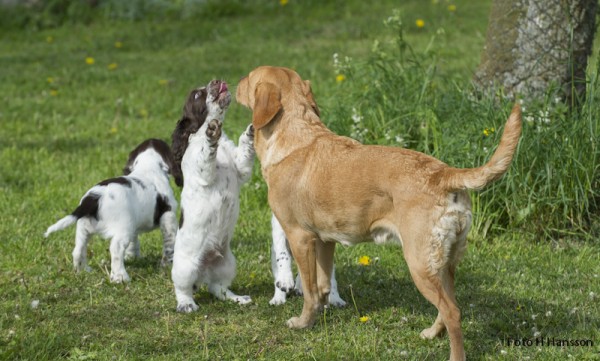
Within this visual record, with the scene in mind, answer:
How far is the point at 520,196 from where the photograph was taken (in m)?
7.24

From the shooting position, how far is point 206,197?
609 cm

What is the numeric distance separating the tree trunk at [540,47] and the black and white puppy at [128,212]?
2.86 metres

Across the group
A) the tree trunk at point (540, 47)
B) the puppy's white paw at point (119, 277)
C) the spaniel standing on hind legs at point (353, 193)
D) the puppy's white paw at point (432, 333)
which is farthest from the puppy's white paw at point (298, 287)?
the tree trunk at point (540, 47)

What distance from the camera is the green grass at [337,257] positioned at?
554cm

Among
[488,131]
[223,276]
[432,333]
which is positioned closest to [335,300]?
[223,276]

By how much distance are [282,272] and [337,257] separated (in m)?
1.08

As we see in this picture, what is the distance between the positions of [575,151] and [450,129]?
1024mm

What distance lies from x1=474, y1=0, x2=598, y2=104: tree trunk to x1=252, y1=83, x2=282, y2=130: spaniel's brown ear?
2.80 meters

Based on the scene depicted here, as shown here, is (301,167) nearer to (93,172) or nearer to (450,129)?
(450,129)

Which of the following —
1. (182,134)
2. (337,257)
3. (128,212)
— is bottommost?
(337,257)

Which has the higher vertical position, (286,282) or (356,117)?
(356,117)

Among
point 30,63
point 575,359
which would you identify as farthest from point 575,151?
point 30,63

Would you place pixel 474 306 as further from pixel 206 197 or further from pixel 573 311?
pixel 206 197

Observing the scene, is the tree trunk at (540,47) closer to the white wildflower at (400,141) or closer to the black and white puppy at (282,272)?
the white wildflower at (400,141)
